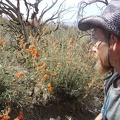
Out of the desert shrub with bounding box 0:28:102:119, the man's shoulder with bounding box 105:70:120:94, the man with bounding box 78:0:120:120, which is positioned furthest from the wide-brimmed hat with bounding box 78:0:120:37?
the desert shrub with bounding box 0:28:102:119

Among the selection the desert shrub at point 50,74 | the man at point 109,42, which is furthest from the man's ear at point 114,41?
the desert shrub at point 50,74

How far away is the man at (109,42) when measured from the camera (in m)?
1.47

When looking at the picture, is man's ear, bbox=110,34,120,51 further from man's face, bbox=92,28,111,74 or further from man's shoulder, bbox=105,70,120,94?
man's shoulder, bbox=105,70,120,94

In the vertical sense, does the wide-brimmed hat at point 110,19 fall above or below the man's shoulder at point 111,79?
above

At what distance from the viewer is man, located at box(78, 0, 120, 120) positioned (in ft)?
Result: 4.82

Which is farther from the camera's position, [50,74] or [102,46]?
[50,74]

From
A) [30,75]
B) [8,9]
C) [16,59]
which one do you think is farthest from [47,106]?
[8,9]

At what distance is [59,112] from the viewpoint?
13.5ft

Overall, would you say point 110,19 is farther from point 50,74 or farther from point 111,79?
point 50,74

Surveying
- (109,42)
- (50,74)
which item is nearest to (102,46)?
(109,42)

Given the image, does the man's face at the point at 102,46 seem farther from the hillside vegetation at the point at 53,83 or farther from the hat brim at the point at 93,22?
the hillside vegetation at the point at 53,83

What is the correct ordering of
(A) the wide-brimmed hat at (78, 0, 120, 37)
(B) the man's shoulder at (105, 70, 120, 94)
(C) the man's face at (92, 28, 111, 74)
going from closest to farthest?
(A) the wide-brimmed hat at (78, 0, 120, 37) → (C) the man's face at (92, 28, 111, 74) → (B) the man's shoulder at (105, 70, 120, 94)

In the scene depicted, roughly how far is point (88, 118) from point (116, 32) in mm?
2989

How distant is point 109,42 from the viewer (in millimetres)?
1562
